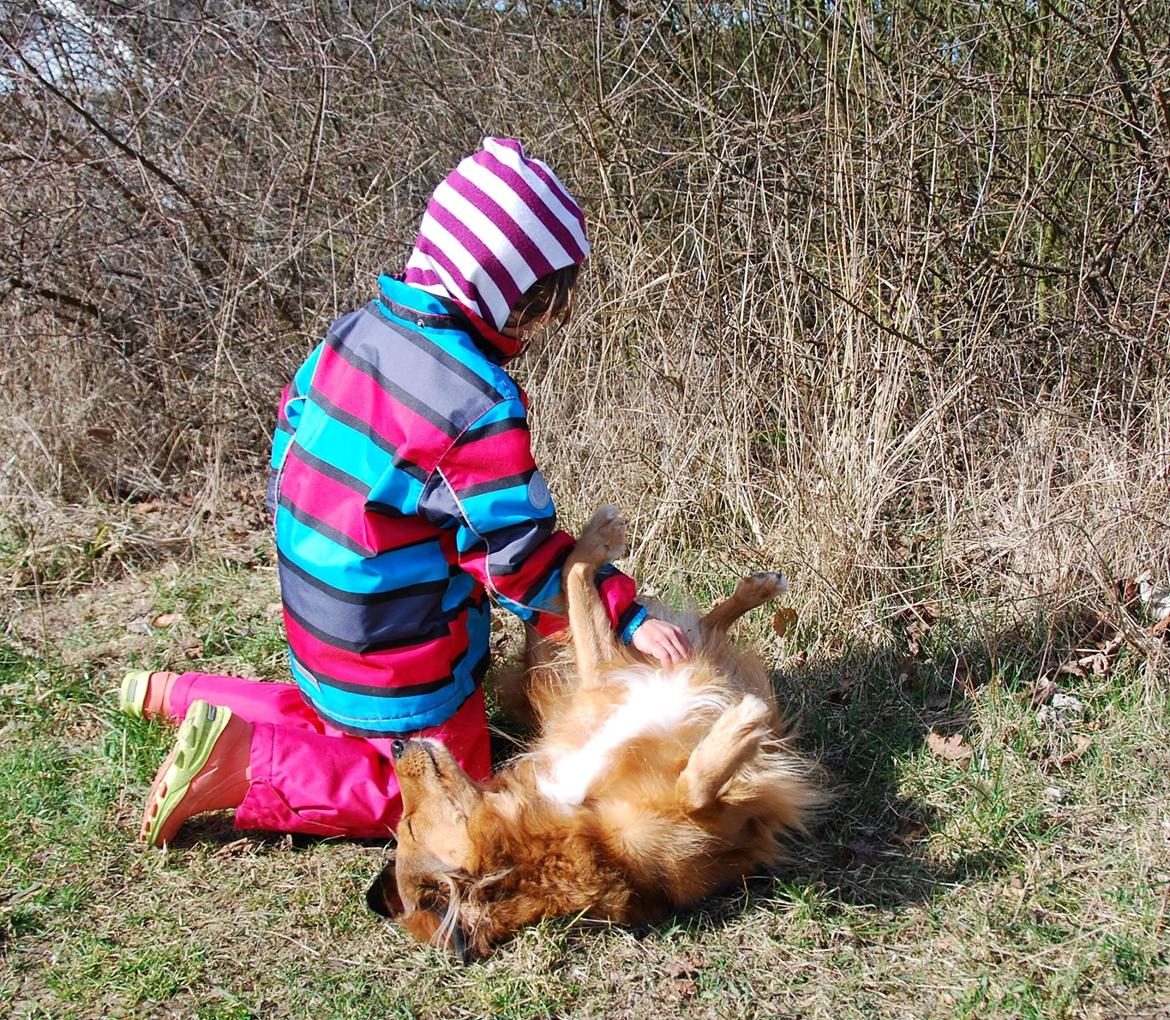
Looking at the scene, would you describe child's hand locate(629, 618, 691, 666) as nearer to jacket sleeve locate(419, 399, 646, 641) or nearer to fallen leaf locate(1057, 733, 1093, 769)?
jacket sleeve locate(419, 399, 646, 641)

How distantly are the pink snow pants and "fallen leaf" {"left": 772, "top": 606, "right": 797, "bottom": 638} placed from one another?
114 cm

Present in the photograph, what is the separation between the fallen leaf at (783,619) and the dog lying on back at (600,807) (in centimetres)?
77

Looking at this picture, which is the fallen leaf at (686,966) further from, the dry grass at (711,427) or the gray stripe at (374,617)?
the gray stripe at (374,617)

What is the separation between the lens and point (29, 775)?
338 centimetres

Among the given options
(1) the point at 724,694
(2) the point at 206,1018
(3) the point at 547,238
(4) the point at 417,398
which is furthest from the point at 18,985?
(3) the point at 547,238

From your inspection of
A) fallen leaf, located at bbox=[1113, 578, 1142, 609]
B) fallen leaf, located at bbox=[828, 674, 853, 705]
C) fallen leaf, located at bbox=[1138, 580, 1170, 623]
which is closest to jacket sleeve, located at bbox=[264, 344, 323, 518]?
fallen leaf, located at bbox=[828, 674, 853, 705]

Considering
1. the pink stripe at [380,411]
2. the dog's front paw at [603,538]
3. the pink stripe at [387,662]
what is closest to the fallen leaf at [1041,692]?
the dog's front paw at [603,538]

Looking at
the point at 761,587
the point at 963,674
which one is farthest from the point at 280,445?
the point at 963,674

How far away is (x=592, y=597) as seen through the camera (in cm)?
301

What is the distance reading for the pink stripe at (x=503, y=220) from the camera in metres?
2.76

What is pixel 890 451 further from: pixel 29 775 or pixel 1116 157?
pixel 29 775

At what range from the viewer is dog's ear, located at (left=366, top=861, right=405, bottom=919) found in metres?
2.78

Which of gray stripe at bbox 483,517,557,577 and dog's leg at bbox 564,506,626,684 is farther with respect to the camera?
dog's leg at bbox 564,506,626,684

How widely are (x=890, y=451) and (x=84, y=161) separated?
150 inches
